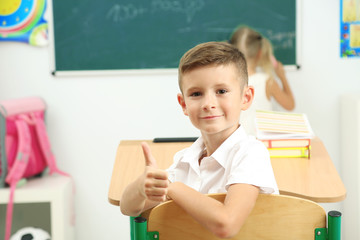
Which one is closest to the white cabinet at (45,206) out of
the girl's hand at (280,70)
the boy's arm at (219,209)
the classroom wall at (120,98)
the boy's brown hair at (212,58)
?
the classroom wall at (120,98)

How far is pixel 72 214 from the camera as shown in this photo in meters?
3.37

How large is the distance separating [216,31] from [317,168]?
166 centimetres

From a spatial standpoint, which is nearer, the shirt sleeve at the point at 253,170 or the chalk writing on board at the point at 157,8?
the shirt sleeve at the point at 253,170

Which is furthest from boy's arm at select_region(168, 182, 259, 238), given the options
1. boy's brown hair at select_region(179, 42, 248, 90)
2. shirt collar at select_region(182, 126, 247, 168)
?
boy's brown hair at select_region(179, 42, 248, 90)

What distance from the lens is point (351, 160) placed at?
313cm

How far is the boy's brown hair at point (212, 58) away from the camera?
4.09 feet

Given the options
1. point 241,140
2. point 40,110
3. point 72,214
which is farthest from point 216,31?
point 241,140

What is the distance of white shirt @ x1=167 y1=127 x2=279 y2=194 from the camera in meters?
1.16

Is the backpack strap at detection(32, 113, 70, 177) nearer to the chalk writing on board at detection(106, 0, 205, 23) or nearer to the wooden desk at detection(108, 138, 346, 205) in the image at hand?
the chalk writing on board at detection(106, 0, 205, 23)

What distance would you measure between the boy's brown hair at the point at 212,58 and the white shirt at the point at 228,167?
0.58 feet

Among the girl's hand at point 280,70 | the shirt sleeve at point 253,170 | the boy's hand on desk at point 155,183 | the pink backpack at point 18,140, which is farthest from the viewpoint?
the girl's hand at point 280,70

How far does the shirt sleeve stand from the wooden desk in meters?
0.35

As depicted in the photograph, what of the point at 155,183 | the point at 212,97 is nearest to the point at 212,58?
the point at 212,97

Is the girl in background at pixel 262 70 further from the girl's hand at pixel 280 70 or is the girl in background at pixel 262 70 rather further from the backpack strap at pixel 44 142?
the backpack strap at pixel 44 142
